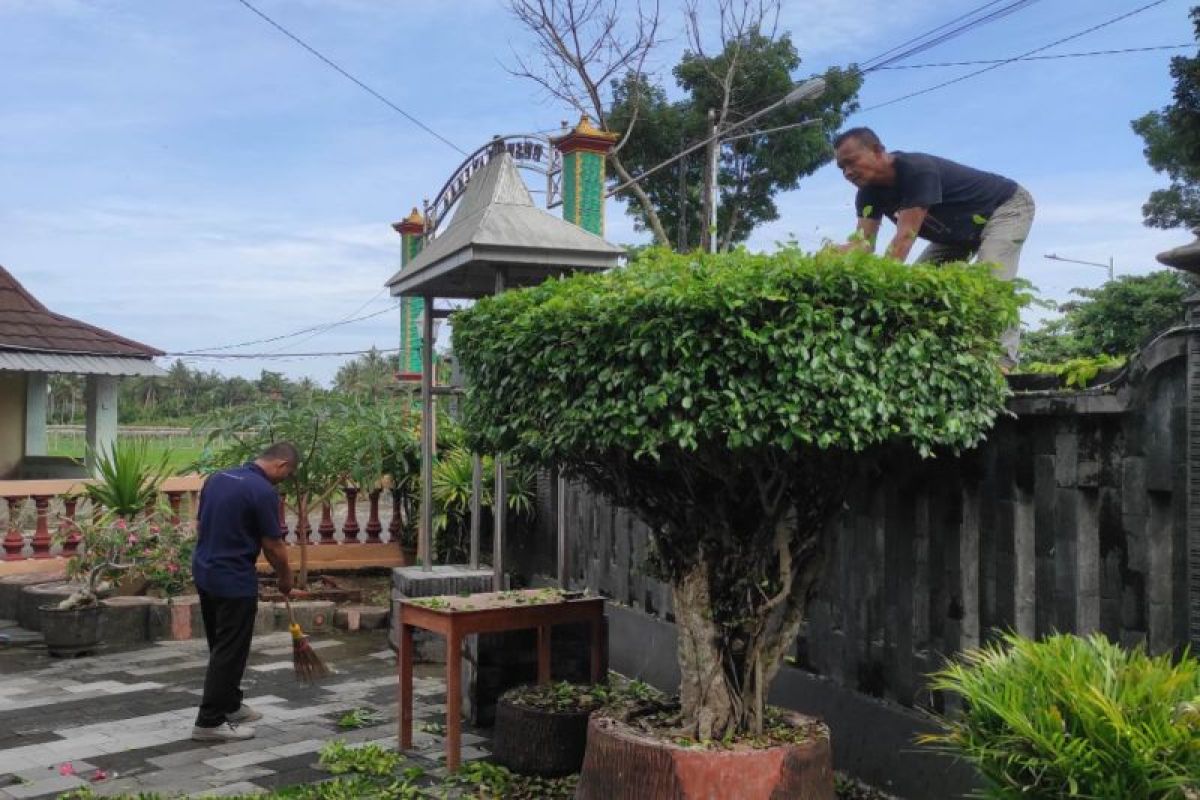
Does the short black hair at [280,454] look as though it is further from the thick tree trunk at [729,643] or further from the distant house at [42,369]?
the distant house at [42,369]

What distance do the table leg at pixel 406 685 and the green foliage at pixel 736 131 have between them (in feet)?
67.0

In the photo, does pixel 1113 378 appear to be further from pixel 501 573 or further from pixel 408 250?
pixel 408 250

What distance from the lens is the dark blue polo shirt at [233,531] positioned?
6.32 m

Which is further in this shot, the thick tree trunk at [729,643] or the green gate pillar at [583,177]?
the green gate pillar at [583,177]

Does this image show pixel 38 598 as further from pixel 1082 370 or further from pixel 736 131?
pixel 736 131

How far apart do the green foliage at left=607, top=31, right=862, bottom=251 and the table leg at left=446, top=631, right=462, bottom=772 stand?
68.2 feet

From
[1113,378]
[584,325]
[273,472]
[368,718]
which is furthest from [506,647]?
[1113,378]

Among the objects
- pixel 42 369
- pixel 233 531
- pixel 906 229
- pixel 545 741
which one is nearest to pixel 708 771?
pixel 545 741

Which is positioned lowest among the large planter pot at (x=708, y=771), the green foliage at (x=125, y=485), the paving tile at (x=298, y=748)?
the paving tile at (x=298, y=748)

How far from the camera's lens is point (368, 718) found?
6.58 m

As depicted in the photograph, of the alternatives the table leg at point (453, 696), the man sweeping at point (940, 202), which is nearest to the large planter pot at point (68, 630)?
the table leg at point (453, 696)

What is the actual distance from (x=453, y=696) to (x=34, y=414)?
41.3 ft

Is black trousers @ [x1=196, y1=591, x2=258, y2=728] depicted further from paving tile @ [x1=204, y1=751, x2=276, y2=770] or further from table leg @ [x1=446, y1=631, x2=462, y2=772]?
table leg @ [x1=446, y1=631, x2=462, y2=772]

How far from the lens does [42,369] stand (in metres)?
13.6
